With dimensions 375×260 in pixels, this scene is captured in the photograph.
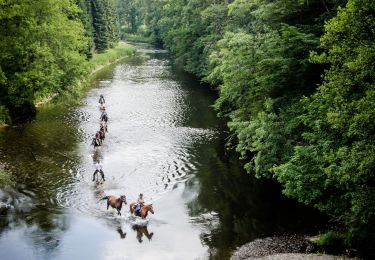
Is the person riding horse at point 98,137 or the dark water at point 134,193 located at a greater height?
the person riding horse at point 98,137

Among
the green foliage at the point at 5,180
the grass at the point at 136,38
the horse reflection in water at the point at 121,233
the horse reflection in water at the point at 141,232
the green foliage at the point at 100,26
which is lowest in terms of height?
the horse reflection in water at the point at 141,232

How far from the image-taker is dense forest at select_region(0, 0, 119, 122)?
3750 cm

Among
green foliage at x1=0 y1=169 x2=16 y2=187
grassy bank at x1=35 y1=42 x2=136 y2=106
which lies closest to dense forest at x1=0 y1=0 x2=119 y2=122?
grassy bank at x1=35 y1=42 x2=136 y2=106

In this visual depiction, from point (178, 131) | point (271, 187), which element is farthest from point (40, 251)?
point (178, 131)

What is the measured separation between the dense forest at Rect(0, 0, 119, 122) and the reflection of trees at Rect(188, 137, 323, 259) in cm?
1715

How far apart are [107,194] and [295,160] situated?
1138 centimetres

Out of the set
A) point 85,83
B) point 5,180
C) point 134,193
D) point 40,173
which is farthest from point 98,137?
point 85,83

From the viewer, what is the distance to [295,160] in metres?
19.6

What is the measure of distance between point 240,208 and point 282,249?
5.23 meters

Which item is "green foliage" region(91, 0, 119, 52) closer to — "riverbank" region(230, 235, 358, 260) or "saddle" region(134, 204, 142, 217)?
"saddle" region(134, 204, 142, 217)

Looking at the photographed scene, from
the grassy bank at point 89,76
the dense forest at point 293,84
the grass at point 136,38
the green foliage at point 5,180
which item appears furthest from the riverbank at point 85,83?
the grass at point 136,38

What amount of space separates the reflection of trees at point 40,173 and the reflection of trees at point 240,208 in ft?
24.5

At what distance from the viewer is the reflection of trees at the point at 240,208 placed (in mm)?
21453

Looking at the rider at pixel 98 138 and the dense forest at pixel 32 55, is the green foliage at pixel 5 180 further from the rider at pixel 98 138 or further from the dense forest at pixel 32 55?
the dense forest at pixel 32 55
